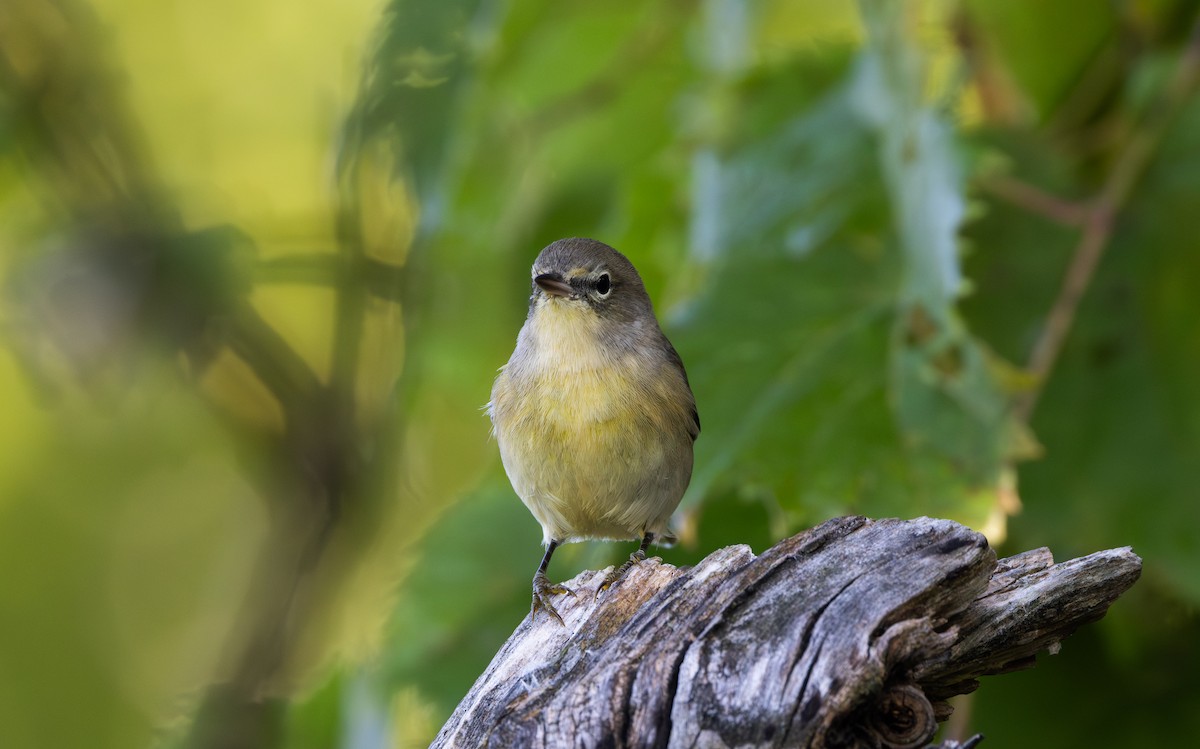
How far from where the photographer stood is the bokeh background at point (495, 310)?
11.0 ft

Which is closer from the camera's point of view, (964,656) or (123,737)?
(964,656)

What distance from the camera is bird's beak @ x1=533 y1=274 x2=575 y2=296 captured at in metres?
3.90

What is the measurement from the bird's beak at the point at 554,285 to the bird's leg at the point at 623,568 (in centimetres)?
81

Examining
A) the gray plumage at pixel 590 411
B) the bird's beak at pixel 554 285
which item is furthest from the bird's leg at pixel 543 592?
the bird's beak at pixel 554 285

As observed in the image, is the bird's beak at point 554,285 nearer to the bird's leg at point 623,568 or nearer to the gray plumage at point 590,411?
the gray plumage at point 590,411

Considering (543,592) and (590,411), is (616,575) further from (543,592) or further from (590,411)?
(590,411)

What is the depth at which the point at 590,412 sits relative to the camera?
11.8ft

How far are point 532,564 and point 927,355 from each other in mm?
1508

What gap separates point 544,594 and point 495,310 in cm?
213

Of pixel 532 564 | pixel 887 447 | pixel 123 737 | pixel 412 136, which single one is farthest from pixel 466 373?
pixel 123 737

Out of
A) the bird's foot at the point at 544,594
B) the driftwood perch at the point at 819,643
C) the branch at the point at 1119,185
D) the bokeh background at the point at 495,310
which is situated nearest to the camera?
the driftwood perch at the point at 819,643

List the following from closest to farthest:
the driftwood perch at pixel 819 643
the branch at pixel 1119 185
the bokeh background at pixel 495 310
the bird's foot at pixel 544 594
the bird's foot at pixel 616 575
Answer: the driftwood perch at pixel 819 643 → the bird's foot at pixel 616 575 → the bird's foot at pixel 544 594 → the bokeh background at pixel 495 310 → the branch at pixel 1119 185

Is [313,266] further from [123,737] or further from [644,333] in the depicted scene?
[123,737]

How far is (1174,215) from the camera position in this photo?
12.8 feet
